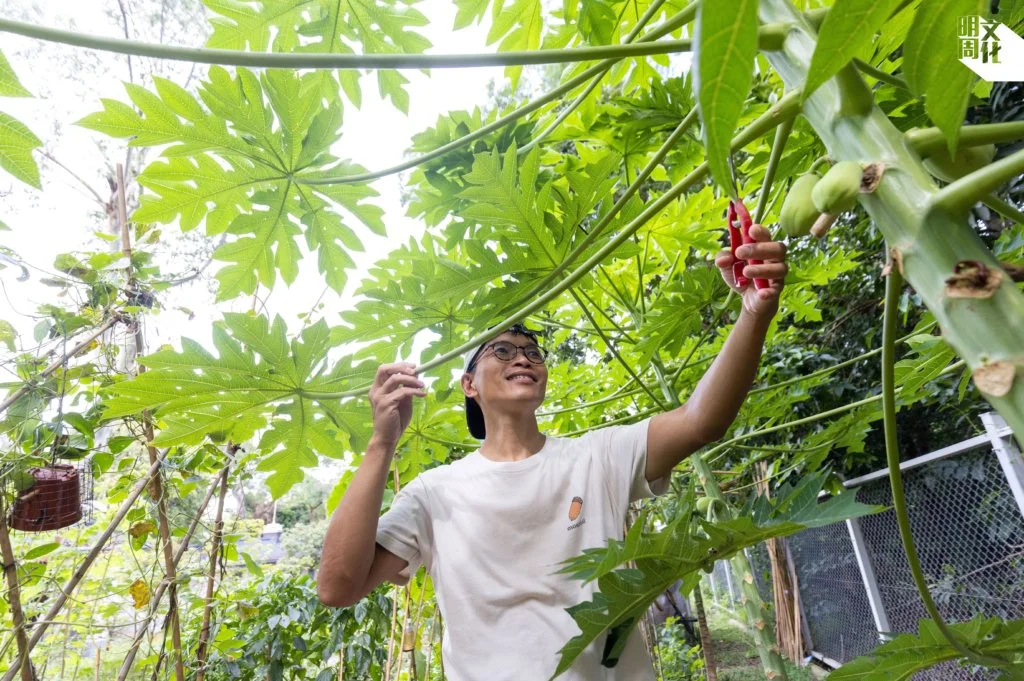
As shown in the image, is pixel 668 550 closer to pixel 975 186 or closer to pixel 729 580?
pixel 975 186

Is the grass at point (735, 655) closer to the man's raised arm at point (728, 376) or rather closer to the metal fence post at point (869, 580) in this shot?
the metal fence post at point (869, 580)

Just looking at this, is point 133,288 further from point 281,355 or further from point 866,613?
point 866,613

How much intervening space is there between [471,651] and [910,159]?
53.2 inches

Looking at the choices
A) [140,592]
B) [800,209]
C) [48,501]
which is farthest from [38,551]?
[800,209]

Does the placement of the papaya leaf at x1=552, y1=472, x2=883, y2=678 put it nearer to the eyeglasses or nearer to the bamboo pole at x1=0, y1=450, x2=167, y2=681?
the eyeglasses

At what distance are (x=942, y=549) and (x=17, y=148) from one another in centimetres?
416

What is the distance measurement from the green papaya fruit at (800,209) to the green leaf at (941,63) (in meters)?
0.16

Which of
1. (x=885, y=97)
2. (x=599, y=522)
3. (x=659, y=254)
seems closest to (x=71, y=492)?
(x=599, y=522)

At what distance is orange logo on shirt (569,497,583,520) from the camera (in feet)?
5.09

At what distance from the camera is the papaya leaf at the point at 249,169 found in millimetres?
1188

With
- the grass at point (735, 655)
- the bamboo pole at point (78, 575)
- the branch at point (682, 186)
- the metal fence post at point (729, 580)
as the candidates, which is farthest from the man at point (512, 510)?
the metal fence post at point (729, 580)

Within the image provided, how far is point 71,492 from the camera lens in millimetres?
2154

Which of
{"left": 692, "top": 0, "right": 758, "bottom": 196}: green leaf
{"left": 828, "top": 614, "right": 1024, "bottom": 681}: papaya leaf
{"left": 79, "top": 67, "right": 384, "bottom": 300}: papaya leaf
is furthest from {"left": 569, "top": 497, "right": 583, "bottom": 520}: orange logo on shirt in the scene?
{"left": 692, "top": 0, "right": 758, "bottom": 196}: green leaf

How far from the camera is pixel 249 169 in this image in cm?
131
